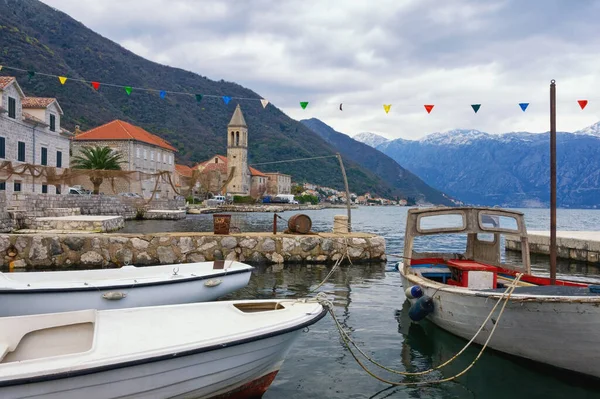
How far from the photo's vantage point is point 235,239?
1468cm

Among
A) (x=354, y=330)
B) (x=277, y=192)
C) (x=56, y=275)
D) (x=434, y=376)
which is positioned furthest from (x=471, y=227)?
(x=277, y=192)

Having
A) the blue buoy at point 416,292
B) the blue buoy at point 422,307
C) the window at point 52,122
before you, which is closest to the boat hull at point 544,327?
the blue buoy at point 422,307

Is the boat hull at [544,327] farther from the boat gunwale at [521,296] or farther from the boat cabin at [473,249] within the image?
the boat cabin at [473,249]

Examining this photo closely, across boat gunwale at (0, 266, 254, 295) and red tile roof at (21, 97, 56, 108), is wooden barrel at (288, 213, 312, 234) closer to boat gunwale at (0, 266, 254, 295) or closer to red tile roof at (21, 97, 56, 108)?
boat gunwale at (0, 266, 254, 295)

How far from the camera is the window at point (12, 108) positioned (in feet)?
104

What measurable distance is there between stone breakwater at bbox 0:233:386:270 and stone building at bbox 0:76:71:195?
15.3 metres

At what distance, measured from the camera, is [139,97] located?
13175cm

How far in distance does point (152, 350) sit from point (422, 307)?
4892 millimetres

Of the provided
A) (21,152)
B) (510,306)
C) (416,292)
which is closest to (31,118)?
(21,152)

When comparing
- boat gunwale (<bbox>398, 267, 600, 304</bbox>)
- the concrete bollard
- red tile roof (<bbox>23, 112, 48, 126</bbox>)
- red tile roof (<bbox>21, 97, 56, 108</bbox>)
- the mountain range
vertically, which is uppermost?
the mountain range

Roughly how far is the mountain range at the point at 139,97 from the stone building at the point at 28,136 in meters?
40.8

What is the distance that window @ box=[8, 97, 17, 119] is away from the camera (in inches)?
1252

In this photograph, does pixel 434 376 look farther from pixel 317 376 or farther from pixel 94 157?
pixel 94 157

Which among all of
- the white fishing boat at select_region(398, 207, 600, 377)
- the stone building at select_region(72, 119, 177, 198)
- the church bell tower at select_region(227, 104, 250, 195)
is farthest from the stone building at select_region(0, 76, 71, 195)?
the church bell tower at select_region(227, 104, 250, 195)
